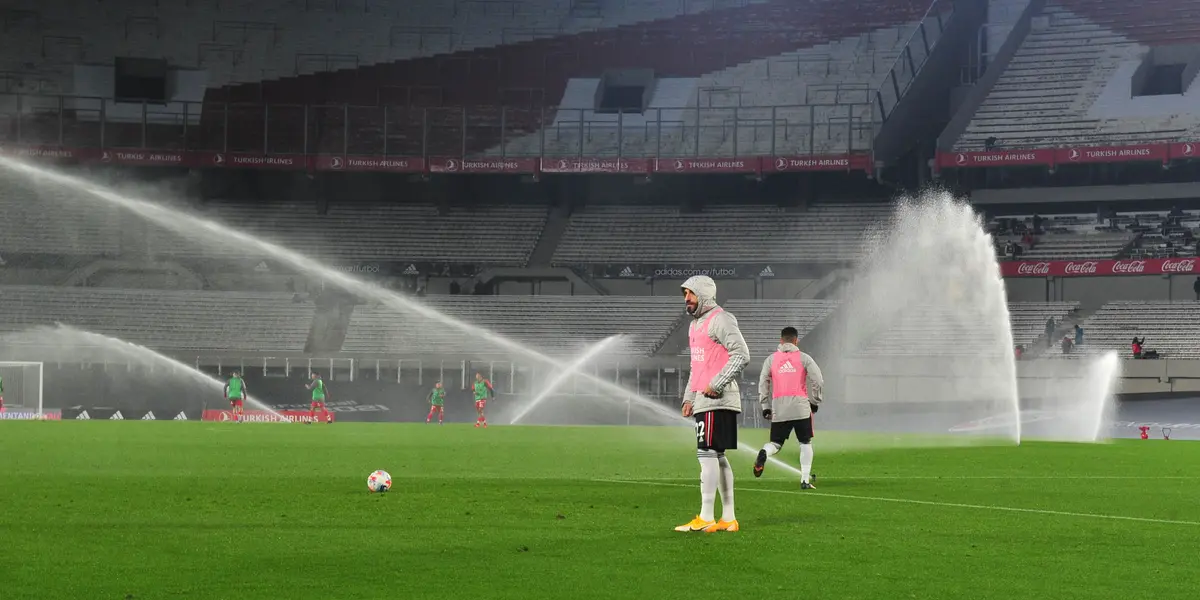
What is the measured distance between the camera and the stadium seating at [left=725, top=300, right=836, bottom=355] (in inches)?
2253

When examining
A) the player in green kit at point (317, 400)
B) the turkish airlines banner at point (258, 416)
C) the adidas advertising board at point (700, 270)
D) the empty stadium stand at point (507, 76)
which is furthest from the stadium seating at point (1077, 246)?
the turkish airlines banner at point (258, 416)

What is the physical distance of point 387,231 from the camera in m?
65.6

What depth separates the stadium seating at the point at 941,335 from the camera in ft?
174

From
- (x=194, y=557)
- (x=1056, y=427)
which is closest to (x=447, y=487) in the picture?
(x=194, y=557)

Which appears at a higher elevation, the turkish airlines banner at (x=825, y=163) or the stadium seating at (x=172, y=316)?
the turkish airlines banner at (x=825, y=163)

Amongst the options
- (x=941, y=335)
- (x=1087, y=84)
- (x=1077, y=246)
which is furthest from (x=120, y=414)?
(x=1087, y=84)

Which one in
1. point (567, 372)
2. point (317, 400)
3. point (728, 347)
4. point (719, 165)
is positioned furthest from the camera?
point (719, 165)

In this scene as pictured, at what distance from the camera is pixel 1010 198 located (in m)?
60.7

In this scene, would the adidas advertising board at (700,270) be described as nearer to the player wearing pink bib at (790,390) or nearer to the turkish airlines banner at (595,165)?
the turkish airlines banner at (595,165)

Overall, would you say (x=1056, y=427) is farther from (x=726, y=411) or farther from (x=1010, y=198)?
(x=726, y=411)

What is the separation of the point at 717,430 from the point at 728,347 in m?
0.72

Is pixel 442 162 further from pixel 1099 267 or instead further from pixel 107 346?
pixel 1099 267

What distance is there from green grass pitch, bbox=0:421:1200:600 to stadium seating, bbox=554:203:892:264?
39212 millimetres

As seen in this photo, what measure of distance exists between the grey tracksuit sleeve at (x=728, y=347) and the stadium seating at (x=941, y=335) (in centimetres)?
4136
